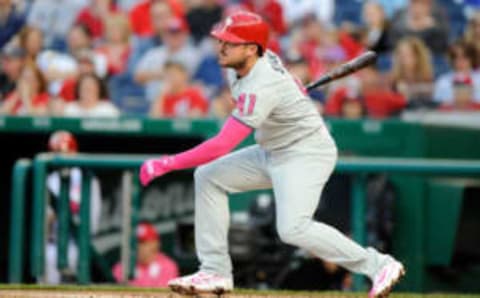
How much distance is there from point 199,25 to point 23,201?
336 centimetres

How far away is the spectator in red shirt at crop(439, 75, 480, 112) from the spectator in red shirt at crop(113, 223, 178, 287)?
2583mm

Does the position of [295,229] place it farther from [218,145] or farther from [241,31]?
[241,31]

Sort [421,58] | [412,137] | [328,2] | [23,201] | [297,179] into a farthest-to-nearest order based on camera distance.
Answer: [328,2]
[421,58]
[412,137]
[23,201]
[297,179]

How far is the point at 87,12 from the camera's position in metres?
12.4

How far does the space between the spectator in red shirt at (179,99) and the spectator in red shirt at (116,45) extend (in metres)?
0.65

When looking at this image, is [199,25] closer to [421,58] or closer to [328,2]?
[328,2]

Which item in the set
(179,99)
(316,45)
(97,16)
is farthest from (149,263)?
(97,16)

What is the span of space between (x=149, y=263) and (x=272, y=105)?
3835mm

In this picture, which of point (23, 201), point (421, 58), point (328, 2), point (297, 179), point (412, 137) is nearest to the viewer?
point (297, 179)

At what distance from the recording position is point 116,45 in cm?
1204

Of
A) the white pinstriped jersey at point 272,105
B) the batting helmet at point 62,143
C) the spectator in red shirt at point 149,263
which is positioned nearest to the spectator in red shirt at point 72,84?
the batting helmet at point 62,143

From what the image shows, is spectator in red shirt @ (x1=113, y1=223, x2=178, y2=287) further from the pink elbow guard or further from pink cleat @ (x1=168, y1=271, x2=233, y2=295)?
the pink elbow guard

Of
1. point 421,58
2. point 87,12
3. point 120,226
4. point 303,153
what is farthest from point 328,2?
point 303,153

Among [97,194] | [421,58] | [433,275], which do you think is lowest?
[433,275]
